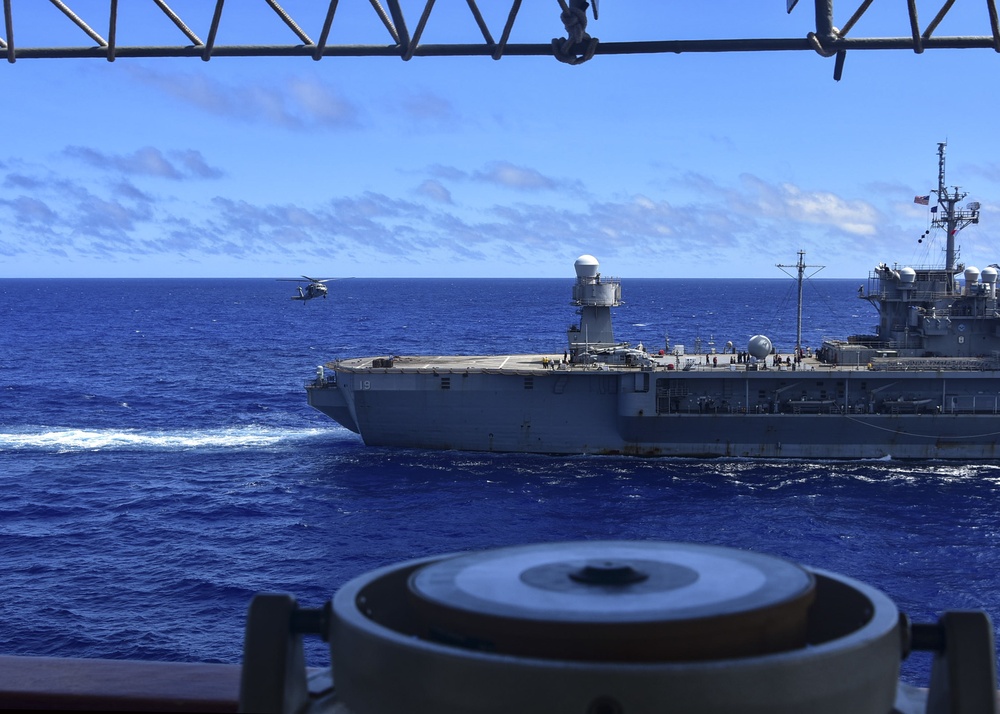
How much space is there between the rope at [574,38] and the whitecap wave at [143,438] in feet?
160

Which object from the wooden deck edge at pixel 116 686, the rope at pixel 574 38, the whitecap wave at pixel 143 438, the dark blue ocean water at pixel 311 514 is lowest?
the dark blue ocean water at pixel 311 514

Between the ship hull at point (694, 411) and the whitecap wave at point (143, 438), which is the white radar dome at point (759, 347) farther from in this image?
the whitecap wave at point (143, 438)

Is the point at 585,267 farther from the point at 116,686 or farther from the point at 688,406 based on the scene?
the point at 116,686

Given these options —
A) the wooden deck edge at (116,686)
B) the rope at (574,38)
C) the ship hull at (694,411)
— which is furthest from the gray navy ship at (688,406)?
the wooden deck edge at (116,686)

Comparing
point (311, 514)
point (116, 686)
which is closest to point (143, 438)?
point (311, 514)

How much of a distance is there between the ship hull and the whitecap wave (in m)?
9.83

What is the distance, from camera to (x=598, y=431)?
5022 centimetres

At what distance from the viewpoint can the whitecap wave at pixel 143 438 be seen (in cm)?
5522

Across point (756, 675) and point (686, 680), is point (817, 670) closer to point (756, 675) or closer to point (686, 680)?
point (756, 675)

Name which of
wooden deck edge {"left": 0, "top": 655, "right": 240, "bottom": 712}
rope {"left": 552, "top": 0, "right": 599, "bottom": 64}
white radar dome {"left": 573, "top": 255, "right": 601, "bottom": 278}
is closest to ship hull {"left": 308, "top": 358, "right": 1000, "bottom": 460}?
white radar dome {"left": 573, "top": 255, "right": 601, "bottom": 278}

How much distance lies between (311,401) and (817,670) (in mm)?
50197

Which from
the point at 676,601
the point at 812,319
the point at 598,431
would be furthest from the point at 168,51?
the point at 812,319

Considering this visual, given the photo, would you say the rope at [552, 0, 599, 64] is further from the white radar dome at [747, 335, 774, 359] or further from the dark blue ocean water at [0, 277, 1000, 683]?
the white radar dome at [747, 335, 774, 359]

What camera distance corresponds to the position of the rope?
9.45 meters
